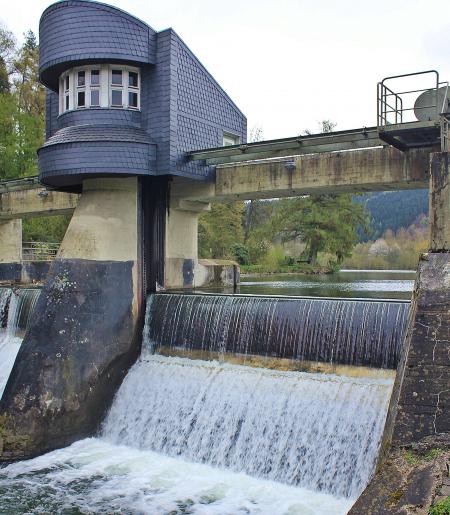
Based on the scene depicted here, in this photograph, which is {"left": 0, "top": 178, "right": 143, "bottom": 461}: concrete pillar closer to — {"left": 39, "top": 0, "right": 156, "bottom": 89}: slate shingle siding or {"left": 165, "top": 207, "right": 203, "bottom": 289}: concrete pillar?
{"left": 165, "top": 207, "right": 203, "bottom": 289}: concrete pillar

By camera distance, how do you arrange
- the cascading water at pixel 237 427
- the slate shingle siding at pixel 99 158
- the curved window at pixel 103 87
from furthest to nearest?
the curved window at pixel 103 87 < the slate shingle siding at pixel 99 158 < the cascading water at pixel 237 427

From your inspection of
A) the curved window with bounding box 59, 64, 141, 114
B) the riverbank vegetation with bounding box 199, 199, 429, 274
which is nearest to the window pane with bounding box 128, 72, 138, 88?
the curved window with bounding box 59, 64, 141, 114

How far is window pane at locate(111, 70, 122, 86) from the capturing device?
52.5 feet

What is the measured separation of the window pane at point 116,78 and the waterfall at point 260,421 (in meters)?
7.78

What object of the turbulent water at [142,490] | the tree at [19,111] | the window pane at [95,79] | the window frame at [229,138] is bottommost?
the turbulent water at [142,490]

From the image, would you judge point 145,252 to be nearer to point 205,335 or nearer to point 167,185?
point 167,185

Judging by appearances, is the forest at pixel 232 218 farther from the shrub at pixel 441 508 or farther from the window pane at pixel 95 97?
the shrub at pixel 441 508

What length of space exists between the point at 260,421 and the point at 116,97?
966 cm

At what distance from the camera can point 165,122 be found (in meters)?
15.7

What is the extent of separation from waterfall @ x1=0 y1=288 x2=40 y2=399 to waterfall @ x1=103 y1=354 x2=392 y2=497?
18.3 feet

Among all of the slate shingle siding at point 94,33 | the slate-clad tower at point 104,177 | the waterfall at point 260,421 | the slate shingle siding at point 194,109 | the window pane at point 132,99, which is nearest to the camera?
the waterfall at point 260,421

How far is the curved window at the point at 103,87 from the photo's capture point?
623 inches

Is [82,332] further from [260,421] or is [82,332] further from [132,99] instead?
[132,99]

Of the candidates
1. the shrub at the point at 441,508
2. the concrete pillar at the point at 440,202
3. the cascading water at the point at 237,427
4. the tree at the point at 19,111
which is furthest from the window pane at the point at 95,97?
the tree at the point at 19,111
